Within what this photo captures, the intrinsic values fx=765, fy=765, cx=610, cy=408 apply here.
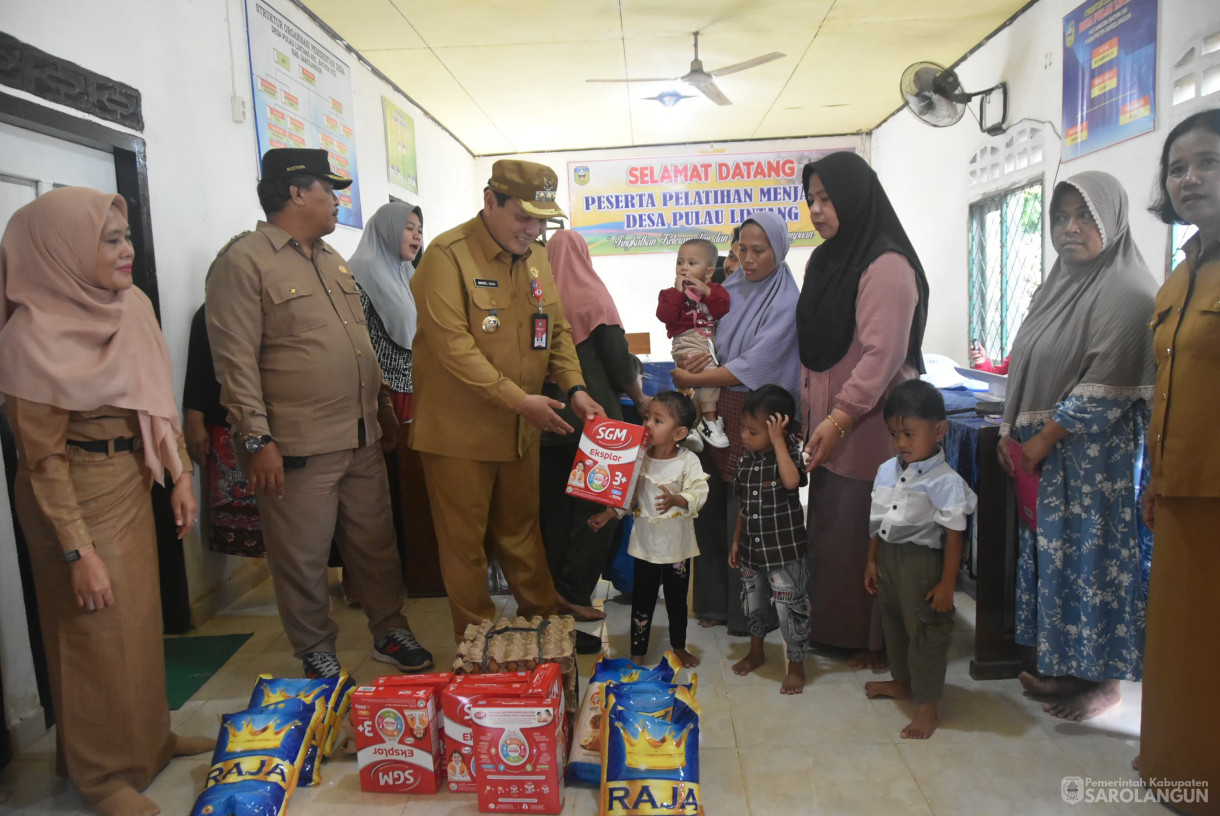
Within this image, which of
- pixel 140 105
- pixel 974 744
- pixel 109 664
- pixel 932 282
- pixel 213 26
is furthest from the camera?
pixel 932 282

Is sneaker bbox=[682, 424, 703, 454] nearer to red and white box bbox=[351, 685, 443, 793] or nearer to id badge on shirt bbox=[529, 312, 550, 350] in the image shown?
id badge on shirt bbox=[529, 312, 550, 350]

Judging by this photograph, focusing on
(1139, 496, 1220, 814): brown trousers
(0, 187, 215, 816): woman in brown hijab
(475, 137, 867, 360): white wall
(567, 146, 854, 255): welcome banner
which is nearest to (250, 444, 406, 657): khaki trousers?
(0, 187, 215, 816): woman in brown hijab

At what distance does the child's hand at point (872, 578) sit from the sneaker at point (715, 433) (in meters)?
0.63

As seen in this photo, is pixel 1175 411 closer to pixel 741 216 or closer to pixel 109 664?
pixel 109 664

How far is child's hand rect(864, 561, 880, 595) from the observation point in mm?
2295

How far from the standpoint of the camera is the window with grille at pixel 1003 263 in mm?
4801

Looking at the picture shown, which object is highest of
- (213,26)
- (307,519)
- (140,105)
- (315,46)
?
(315,46)

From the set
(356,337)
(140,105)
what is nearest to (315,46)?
(140,105)

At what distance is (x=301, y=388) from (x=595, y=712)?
1.30 meters

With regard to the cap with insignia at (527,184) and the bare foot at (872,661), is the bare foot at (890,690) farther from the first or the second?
the cap with insignia at (527,184)

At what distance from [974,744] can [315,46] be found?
15.4 ft

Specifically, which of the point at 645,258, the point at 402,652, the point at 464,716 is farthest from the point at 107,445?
the point at 645,258

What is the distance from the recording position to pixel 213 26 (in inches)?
131

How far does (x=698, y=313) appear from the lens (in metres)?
2.79
